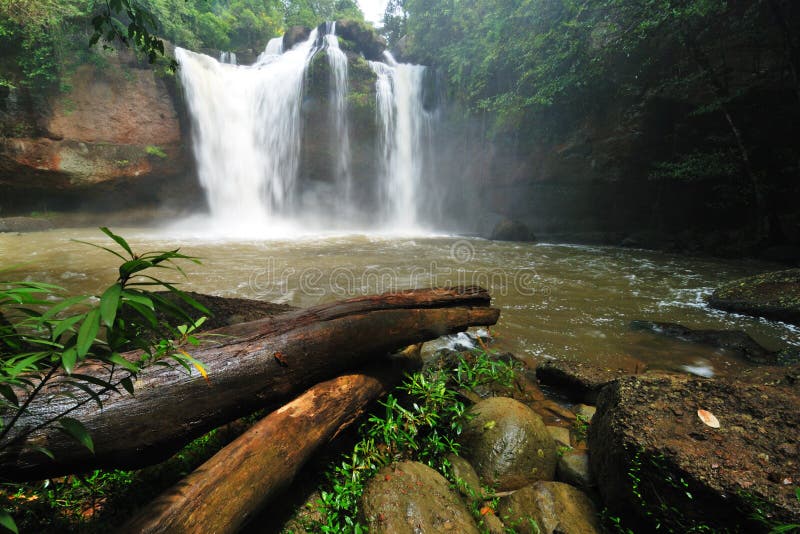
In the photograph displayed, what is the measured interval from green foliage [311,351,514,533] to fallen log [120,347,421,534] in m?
0.18

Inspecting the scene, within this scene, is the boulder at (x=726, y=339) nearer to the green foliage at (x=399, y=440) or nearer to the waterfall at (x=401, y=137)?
the green foliage at (x=399, y=440)

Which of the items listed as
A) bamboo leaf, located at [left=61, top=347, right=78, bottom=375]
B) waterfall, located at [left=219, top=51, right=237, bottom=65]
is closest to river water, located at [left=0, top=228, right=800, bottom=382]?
bamboo leaf, located at [left=61, top=347, right=78, bottom=375]

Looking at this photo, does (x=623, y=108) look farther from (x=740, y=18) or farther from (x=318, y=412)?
(x=318, y=412)

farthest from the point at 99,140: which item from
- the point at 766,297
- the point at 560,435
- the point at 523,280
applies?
the point at 766,297

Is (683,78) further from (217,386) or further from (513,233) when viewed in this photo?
(217,386)

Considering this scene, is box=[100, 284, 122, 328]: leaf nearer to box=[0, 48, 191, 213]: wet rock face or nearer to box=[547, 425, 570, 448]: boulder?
box=[547, 425, 570, 448]: boulder

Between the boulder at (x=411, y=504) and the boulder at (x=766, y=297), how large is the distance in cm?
586

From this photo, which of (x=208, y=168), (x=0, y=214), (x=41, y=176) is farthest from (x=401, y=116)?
(x=0, y=214)

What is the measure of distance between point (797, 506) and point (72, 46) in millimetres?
20903

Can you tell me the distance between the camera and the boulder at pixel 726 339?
341 centimetres

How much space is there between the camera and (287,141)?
1769 cm

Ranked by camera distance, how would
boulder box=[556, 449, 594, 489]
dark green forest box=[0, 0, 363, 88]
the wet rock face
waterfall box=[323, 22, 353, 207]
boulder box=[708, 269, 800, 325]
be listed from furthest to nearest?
waterfall box=[323, 22, 353, 207]
the wet rock face
dark green forest box=[0, 0, 363, 88]
boulder box=[708, 269, 800, 325]
boulder box=[556, 449, 594, 489]

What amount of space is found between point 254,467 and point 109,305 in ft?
3.17

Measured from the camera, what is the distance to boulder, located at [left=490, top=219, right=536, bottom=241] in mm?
13319
